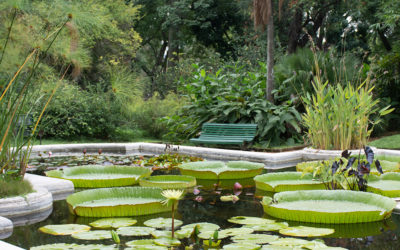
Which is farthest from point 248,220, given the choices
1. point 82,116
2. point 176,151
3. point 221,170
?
point 82,116

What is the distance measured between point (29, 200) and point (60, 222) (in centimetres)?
39

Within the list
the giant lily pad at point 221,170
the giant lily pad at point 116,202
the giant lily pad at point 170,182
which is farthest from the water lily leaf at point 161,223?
the giant lily pad at point 221,170

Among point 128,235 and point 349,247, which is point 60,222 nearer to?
point 128,235

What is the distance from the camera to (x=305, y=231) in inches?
104

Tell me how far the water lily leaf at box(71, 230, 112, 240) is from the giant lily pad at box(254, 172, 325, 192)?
186 centimetres

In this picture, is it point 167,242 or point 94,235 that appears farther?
point 94,235

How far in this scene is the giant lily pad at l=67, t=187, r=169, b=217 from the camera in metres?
3.08

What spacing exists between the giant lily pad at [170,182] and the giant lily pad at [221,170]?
500 mm

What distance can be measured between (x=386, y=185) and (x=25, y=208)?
3100 mm

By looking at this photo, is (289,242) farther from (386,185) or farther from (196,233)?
(386,185)

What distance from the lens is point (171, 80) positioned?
16.0 metres

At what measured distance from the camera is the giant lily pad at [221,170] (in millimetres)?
4727

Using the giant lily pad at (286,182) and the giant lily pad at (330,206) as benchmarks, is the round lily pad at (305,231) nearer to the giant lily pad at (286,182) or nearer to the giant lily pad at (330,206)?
the giant lily pad at (330,206)

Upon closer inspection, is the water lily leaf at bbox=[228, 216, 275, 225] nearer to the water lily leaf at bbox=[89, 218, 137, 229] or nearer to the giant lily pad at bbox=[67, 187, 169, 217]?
the giant lily pad at bbox=[67, 187, 169, 217]
